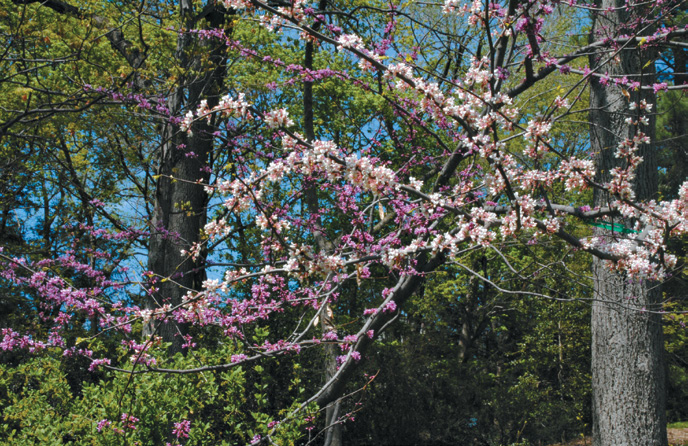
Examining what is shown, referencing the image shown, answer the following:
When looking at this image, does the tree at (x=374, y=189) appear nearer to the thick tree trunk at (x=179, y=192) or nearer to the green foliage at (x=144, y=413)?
the thick tree trunk at (x=179, y=192)

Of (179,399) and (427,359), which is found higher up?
(427,359)

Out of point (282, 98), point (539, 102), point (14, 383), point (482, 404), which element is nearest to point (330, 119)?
point (282, 98)

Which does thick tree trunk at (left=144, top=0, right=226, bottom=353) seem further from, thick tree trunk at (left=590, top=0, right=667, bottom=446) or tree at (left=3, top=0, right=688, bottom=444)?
thick tree trunk at (left=590, top=0, right=667, bottom=446)

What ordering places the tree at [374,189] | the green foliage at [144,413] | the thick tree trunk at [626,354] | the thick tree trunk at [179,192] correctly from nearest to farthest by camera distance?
the tree at [374,189] → the green foliage at [144,413] → the thick tree trunk at [626,354] → the thick tree trunk at [179,192]

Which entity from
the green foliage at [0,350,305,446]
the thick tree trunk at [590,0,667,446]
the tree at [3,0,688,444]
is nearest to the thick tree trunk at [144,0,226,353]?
the tree at [3,0,688,444]

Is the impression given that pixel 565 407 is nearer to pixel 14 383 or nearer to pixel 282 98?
pixel 282 98

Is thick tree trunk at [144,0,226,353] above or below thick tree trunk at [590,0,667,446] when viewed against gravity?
above

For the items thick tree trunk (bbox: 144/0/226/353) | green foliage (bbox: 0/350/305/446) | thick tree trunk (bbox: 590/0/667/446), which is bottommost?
green foliage (bbox: 0/350/305/446)

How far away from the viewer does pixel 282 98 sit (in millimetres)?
11664

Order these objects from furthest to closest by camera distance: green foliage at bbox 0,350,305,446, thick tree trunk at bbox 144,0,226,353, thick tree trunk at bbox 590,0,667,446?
thick tree trunk at bbox 144,0,226,353
thick tree trunk at bbox 590,0,667,446
green foliage at bbox 0,350,305,446

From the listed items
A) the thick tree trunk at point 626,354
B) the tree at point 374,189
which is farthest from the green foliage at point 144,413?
the thick tree trunk at point 626,354

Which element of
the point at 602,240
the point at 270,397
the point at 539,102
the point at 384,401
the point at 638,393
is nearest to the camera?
the point at 602,240

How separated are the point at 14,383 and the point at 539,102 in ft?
38.3

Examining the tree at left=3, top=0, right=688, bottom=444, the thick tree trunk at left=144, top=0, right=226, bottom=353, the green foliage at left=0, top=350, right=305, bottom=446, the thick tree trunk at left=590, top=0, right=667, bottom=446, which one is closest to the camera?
the tree at left=3, top=0, right=688, bottom=444
